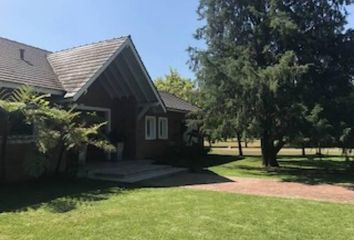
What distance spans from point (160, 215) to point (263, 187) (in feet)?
18.7

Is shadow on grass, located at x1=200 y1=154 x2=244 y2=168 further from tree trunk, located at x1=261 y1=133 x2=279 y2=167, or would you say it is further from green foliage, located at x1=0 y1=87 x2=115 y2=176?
green foliage, located at x1=0 y1=87 x2=115 y2=176

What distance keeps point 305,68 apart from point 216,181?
5.91 meters

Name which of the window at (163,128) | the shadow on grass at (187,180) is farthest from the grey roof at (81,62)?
the window at (163,128)

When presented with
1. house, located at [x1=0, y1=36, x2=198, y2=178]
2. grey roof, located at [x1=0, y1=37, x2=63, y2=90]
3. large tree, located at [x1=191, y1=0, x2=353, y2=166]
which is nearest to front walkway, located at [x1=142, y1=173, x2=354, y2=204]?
large tree, located at [x1=191, y1=0, x2=353, y2=166]

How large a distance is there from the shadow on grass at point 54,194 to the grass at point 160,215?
0.02 meters

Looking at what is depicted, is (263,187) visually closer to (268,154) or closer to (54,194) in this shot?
(54,194)

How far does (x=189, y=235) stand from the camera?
7.20 m

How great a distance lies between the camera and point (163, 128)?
24734 millimetres

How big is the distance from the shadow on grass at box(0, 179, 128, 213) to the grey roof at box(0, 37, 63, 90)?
11.6 feet

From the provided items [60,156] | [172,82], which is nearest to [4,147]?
[60,156]

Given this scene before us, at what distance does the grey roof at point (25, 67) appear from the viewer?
14.2 meters

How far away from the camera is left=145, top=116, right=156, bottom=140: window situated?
73.7ft

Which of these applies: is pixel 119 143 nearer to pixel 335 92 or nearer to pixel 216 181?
pixel 216 181

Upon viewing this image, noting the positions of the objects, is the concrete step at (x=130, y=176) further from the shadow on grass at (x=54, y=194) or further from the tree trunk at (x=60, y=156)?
the tree trunk at (x=60, y=156)
